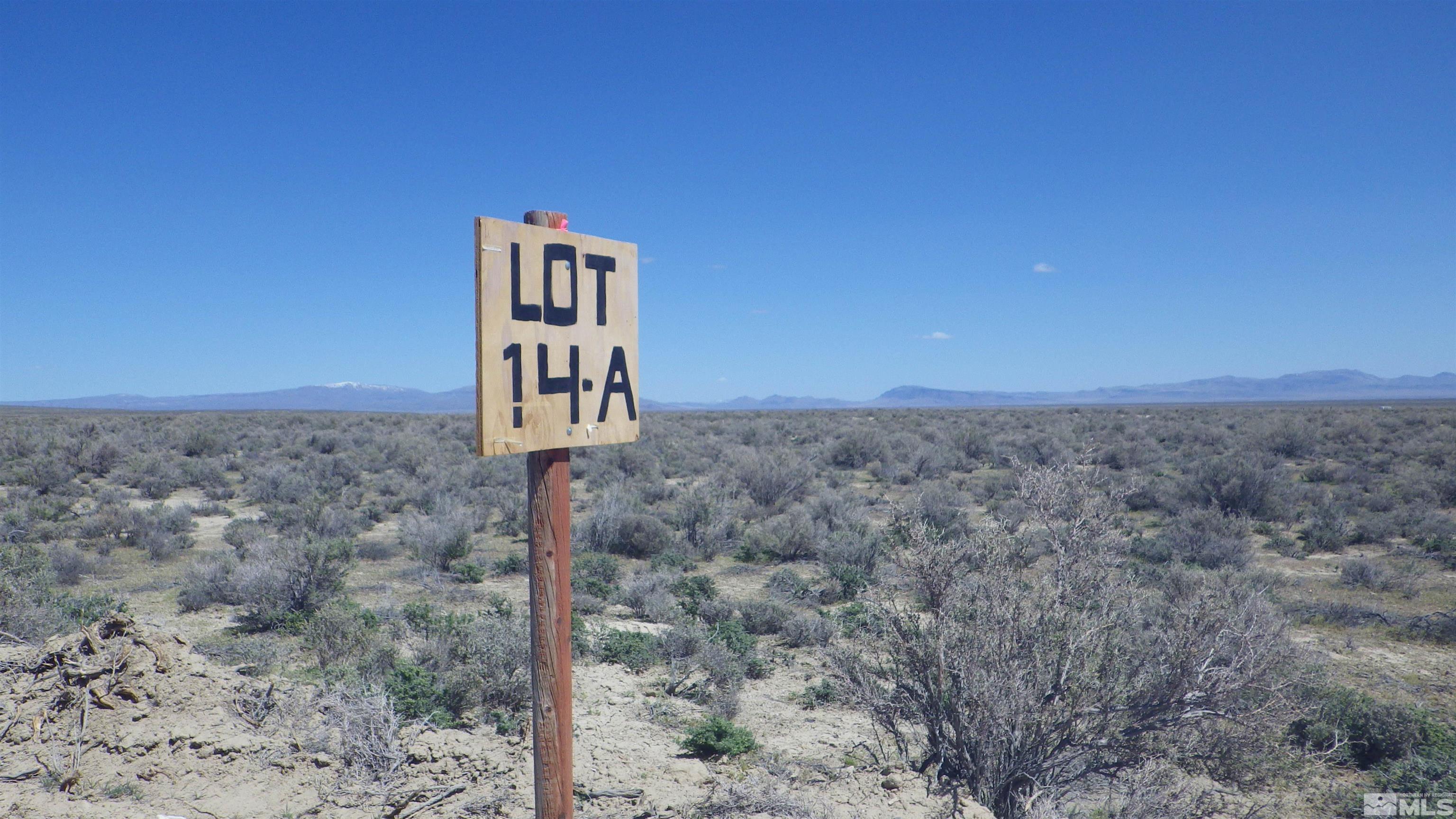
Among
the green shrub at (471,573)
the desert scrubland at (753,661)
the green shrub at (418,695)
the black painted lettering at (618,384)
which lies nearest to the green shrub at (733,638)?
the desert scrubland at (753,661)

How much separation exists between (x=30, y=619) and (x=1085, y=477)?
8964 millimetres

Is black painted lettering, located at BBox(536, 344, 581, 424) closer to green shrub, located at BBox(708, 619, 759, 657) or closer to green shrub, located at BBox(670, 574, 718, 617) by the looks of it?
green shrub, located at BBox(708, 619, 759, 657)

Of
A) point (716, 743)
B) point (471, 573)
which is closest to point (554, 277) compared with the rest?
Answer: point (716, 743)

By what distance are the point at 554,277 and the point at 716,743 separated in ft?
12.9

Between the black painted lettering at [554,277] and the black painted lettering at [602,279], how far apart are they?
3.5 inches

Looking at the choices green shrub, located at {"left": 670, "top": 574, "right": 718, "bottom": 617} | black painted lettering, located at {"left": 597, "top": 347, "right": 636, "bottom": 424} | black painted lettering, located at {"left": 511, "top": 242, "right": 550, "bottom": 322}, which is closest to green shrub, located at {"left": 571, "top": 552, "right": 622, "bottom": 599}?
green shrub, located at {"left": 670, "top": 574, "right": 718, "bottom": 617}

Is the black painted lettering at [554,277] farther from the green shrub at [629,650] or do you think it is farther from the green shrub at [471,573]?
the green shrub at [471,573]

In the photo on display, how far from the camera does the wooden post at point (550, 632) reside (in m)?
2.62

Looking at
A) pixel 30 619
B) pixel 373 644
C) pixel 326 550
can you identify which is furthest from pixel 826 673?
pixel 30 619

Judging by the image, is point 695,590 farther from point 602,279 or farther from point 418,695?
point 602,279

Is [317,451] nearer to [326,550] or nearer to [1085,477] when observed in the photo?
[326,550]

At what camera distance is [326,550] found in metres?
9.25

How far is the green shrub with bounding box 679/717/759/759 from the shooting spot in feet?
16.7

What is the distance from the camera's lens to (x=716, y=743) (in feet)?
16.7
